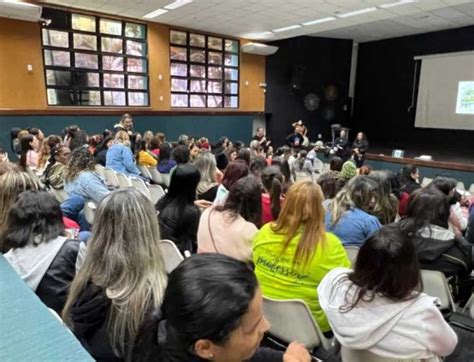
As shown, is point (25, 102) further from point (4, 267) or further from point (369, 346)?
point (369, 346)

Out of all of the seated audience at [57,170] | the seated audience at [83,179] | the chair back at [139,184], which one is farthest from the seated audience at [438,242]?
the seated audience at [57,170]

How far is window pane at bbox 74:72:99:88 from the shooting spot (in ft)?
29.7

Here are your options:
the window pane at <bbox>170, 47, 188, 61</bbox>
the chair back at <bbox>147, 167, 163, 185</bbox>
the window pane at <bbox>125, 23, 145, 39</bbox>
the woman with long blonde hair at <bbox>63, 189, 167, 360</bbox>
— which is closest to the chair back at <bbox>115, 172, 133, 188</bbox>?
the chair back at <bbox>147, 167, 163, 185</bbox>

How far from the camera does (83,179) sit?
3.43 m

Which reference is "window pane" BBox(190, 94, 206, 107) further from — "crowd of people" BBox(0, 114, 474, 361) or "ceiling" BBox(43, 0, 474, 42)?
"crowd of people" BBox(0, 114, 474, 361)

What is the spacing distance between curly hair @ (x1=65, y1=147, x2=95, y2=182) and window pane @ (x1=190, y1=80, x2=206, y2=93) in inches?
313

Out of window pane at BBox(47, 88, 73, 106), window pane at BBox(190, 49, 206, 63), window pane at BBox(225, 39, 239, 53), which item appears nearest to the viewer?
window pane at BBox(47, 88, 73, 106)

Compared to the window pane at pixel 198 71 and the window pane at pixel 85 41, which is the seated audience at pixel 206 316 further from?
the window pane at pixel 198 71

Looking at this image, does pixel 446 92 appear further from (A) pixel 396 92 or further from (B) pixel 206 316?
(B) pixel 206 316

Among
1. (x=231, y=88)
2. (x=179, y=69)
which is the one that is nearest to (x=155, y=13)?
(x=179, y=69)

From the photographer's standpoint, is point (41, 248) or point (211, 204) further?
point (211, 204)

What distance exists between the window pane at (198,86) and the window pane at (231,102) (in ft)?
2.91

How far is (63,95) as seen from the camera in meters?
8.93

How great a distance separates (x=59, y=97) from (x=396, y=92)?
10.8 metres
